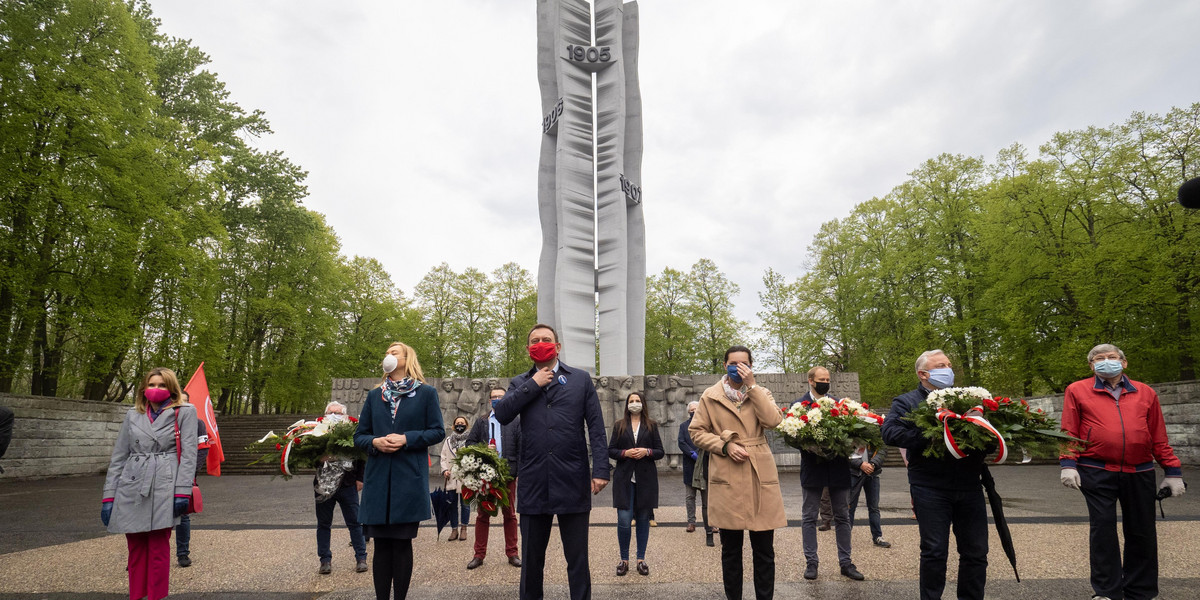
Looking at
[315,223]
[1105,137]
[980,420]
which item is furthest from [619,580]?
[315,223]

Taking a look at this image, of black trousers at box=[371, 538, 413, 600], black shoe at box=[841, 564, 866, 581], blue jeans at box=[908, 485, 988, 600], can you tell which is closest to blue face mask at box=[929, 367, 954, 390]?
blue jeans at box=[908, 485, 988, 600]

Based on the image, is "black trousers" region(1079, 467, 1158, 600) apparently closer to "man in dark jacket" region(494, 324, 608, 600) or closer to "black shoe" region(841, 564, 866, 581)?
"black shoe" region(841, 564, 866, 581)

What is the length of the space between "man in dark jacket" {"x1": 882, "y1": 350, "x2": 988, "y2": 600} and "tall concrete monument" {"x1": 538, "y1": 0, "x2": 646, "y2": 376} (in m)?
13.7

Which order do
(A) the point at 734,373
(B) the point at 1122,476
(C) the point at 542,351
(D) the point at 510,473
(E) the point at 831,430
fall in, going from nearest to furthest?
(C) the point at 542,351, (A) the point at 734,373, (B) the point at 1122,476, (D) the point at 510,473, (E) the point at 831,430

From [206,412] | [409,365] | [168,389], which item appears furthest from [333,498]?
[206,412]

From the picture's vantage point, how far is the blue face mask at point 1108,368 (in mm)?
4656

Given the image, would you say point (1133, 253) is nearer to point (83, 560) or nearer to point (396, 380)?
point (396, 380)

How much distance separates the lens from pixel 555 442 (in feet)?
12.8

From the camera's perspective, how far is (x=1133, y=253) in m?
18.3

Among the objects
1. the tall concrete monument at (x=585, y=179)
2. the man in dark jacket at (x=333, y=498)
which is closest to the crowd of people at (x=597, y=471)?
the man in dark jacket at (x=333, y=498)

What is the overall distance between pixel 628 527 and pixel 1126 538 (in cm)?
381

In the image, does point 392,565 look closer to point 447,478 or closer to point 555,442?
point 555,442

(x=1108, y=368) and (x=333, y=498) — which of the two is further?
(x=333, y=498)

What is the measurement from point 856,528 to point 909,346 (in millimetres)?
20149
